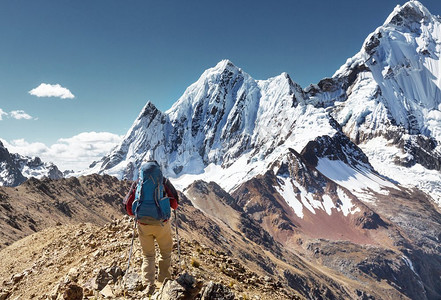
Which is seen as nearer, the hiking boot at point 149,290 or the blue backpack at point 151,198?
the hiking boot at point 149,290

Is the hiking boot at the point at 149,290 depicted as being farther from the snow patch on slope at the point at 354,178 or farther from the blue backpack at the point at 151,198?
the snow patch on slope at the point at 354,178

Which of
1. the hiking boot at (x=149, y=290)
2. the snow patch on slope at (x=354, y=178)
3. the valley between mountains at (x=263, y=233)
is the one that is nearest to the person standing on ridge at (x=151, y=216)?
the hiking boot at (x=149, y=290)

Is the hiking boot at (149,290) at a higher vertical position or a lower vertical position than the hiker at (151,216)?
lower

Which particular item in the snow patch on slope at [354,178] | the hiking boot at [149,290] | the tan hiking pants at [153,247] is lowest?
the hiking boot at [149,290]

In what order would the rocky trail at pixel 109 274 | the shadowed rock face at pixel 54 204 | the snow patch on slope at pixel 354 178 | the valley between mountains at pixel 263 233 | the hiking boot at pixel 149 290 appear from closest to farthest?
the rocky trail at pixel 109 274 → the hiking boot at pixel 149 290 → the valley between mountains at pixel 263 233 → the shadowed rock face at pixel 54 204 → the snow patch on slope at pixel 354 178

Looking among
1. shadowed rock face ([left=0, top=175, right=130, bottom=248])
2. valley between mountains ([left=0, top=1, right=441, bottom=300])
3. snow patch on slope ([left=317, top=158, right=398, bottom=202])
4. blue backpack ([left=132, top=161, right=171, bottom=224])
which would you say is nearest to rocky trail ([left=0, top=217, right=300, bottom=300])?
valley between mountains ([left=0, top=1, right=441, bottom=300])

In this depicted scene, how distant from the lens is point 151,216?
26.8 feet

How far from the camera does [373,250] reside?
120 meters

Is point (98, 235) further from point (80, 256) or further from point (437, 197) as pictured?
point (437, 197)

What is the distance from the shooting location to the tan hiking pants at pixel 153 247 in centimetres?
820

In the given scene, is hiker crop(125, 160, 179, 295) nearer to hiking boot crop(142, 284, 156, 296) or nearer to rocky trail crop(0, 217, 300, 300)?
hiking boot crop(142, 284, 156, 296)

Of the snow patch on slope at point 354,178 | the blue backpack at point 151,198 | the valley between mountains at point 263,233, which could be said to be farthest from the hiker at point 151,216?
the snow patch on slope at point 354,178

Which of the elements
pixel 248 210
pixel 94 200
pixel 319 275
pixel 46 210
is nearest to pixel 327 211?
pixel 248 210

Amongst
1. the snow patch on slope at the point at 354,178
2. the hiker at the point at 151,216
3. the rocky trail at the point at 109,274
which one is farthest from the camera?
the snow patch on slope at the point at 354,178
